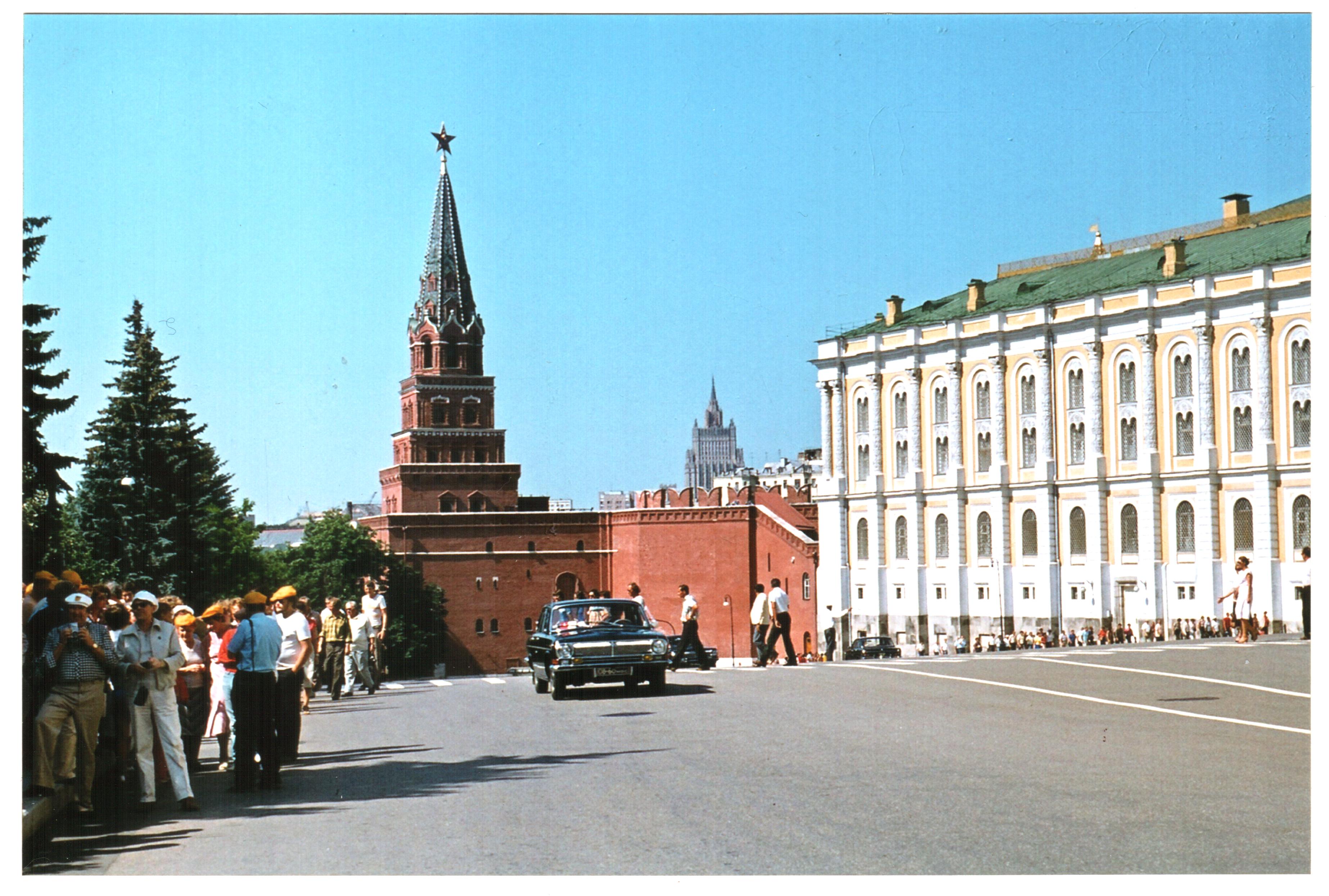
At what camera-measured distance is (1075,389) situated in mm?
75375

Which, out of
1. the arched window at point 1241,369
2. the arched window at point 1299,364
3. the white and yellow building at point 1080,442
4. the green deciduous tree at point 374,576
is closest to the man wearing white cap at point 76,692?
the white and yellow building at point 1080,442

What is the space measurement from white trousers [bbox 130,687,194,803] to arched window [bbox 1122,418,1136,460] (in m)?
64.1

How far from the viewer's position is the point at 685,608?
2891 centimetres

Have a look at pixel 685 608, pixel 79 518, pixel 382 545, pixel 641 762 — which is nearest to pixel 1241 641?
pixel 685 608

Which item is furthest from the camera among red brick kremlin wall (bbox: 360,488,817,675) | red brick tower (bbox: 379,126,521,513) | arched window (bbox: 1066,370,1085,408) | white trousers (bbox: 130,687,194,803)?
red brick tower (bbox: 379,126,521,513)

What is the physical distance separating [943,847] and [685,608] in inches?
730

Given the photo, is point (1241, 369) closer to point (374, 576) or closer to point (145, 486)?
point (145, 486)

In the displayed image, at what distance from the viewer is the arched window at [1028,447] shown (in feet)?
253

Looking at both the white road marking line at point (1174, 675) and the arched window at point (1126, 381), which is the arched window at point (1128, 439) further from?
the white road marking line at point (1174, 675)

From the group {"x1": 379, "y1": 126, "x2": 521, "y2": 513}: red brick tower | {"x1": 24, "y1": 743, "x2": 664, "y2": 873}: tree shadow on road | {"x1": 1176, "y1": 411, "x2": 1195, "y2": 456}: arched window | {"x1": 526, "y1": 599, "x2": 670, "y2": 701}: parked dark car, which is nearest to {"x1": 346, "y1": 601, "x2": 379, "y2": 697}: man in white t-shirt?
{"x1": 526, "y1": 599, "x2": 670, "y2": 701}: parked dark car

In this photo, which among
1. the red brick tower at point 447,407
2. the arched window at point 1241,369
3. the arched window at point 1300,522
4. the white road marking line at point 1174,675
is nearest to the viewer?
the white road marking line at point 1174,675

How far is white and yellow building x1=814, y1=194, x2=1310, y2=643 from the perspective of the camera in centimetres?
6700

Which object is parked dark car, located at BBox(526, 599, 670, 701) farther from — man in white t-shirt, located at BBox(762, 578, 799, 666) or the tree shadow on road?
the tree shadow on road
